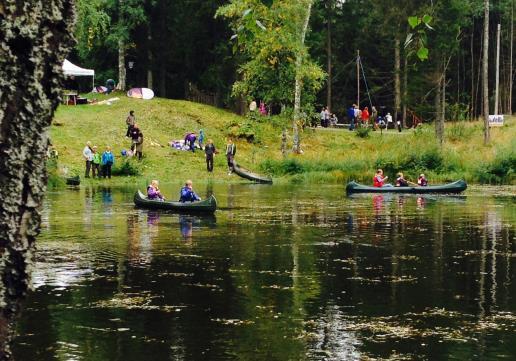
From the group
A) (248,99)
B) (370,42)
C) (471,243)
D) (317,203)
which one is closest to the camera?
(471,243)

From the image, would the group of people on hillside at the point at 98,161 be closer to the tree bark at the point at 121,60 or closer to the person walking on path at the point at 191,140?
the person walking on path at the point at 191,140

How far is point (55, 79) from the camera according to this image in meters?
2.84

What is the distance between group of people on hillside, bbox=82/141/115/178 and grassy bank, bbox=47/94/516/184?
2.69ft

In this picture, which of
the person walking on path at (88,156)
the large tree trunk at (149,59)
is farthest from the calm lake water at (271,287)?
the large tree trunk at (149,59)

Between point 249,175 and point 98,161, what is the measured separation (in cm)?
892

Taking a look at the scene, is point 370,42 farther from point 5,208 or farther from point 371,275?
point 5,208

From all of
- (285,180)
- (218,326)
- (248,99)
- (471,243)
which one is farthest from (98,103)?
(218,326)

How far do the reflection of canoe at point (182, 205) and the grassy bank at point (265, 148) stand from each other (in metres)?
14.9

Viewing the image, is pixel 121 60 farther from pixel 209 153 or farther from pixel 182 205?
pixel 182 205

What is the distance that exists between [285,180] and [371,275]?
3330 centimetres

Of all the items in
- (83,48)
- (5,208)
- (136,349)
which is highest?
(83,48)

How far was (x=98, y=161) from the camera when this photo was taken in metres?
49.3

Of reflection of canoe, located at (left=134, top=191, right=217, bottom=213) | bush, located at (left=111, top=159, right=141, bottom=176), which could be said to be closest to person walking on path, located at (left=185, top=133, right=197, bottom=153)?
bush, located at (left=111, top=159, right=141, bottom=176)

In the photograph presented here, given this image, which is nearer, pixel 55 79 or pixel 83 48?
pixel 55 79
